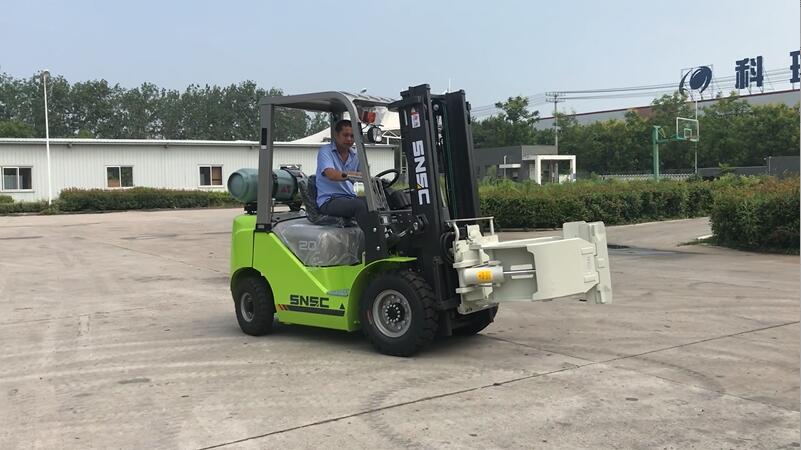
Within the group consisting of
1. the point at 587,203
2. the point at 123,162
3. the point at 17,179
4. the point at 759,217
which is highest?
the point at 123,162

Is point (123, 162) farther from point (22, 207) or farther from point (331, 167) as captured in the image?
point (331, 167)

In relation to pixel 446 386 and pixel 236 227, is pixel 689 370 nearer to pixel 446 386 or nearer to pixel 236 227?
pixel 446 386

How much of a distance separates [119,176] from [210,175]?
5.54 m

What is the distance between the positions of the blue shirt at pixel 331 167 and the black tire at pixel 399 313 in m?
1.04

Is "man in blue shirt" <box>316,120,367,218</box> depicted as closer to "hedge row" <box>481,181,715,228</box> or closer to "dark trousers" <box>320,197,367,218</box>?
"dark trousers" <box>320,197,367,218</box>

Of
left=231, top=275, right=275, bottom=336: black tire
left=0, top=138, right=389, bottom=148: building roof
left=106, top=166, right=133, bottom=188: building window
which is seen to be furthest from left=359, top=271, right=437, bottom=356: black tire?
left=106, top=166, right=133, bottom=188: building window

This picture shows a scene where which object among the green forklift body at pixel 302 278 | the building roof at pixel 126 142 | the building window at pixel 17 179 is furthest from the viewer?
the building window at pixel 17 179

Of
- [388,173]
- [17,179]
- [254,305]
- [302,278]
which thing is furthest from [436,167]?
[17,179]

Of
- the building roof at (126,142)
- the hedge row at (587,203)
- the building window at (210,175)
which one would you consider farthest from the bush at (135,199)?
the hedge row at (587,203)

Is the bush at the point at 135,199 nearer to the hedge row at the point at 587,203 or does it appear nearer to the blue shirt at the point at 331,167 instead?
the hedge row at the point at 587,203

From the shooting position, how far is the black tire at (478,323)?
6871 mm

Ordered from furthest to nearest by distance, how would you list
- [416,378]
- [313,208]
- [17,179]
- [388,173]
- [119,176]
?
[119,176] → [17,179] → [313,208] → [388,173] → [416,378]

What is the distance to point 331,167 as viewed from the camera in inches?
262

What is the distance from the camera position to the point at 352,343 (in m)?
6.90
